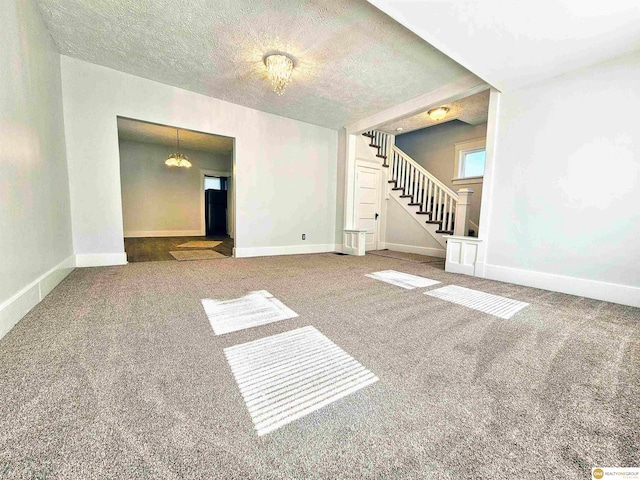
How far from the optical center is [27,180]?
6.38 feet

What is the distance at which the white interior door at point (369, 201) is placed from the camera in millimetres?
5508

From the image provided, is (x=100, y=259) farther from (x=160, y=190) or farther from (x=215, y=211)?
(x=215, y=211)

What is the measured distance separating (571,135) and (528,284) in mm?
1572

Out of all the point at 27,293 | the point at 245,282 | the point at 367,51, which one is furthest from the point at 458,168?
the point at 27,293

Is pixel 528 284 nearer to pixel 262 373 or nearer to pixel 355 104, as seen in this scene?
pixel 262 373

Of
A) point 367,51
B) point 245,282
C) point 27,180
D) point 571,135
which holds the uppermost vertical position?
point 367,51

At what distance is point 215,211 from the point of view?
8.43m

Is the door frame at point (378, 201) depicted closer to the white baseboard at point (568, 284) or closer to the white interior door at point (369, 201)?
the white interior door at point (369, 201)

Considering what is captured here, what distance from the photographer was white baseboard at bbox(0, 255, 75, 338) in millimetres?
1484

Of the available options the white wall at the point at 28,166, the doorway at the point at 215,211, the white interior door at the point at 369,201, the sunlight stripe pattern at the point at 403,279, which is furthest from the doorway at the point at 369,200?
the doorway at the point at 215,211

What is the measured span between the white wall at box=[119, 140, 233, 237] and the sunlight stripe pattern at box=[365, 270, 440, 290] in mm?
6781

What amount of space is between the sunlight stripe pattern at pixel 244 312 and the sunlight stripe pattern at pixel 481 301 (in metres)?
1.48

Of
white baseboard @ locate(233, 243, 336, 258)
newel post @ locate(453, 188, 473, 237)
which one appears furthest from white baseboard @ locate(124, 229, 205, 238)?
newel post @ locate(453, 188, 473, 237)

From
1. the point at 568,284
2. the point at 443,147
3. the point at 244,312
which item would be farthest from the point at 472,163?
the point at 244,312
